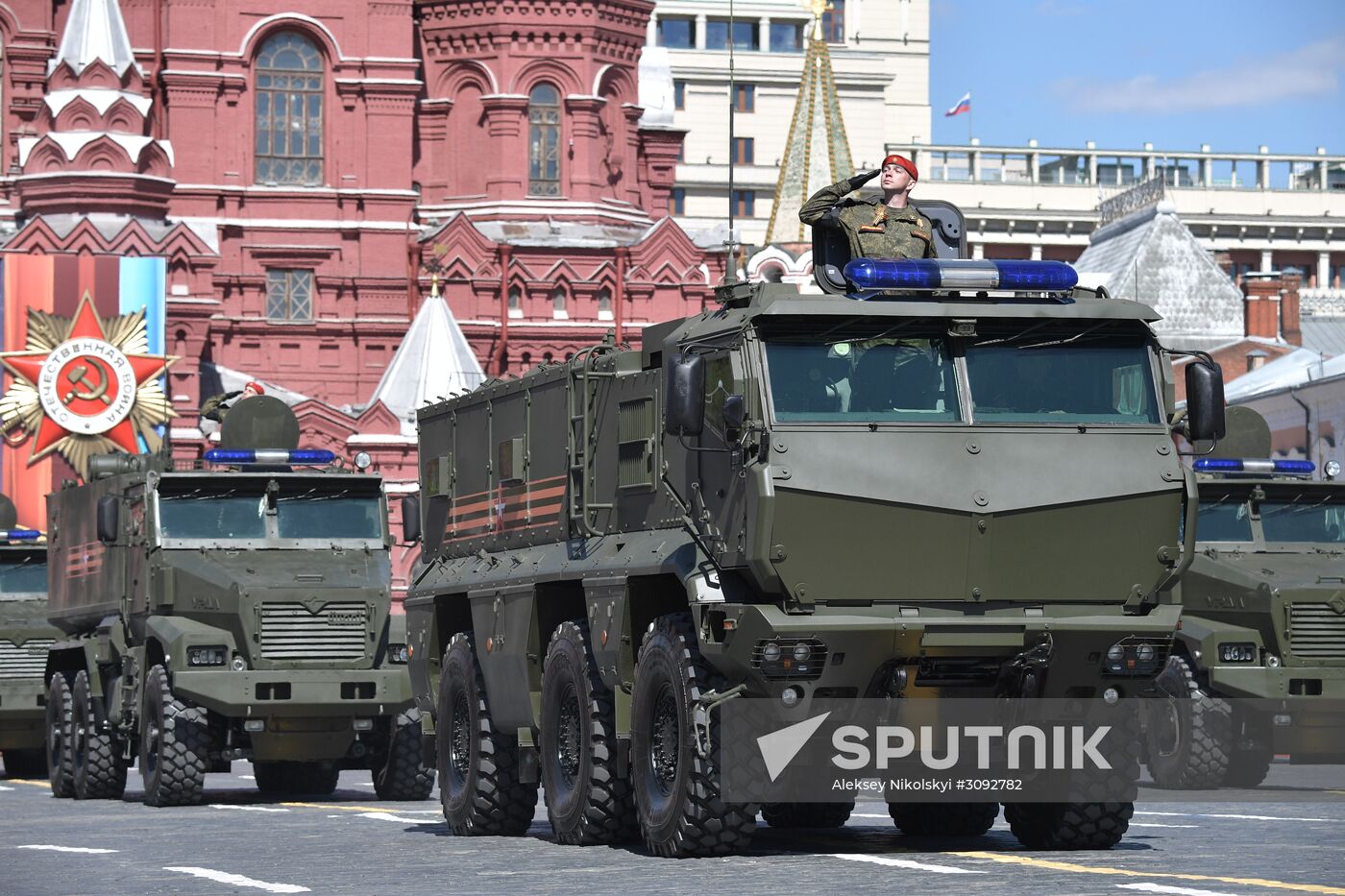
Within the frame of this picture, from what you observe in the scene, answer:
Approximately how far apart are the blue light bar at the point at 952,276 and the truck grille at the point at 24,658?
1977 centimetres

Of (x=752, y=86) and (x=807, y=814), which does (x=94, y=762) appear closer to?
(x=807, y=814)

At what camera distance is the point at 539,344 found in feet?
235

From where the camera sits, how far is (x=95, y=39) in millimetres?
67438

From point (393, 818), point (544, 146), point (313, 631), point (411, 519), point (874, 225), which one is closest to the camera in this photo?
point (874, 225)

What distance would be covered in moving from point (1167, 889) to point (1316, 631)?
1192 centimetres

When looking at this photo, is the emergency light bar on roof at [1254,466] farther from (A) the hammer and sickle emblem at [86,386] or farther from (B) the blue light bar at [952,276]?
(A) the hammer and sickle emblem at [86,386]

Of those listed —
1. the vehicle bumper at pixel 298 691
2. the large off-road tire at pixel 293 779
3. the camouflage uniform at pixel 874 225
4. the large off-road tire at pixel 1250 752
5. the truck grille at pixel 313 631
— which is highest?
the camouflage uniform at pixel 874 225

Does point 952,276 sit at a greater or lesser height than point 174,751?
greater

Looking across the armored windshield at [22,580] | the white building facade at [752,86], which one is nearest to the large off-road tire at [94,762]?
the armored windshield at [22,580]

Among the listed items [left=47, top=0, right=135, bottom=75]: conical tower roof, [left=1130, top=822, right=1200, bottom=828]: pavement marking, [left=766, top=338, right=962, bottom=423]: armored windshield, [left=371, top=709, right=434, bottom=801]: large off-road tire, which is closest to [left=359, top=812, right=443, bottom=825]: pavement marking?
[left=371, top=709, right=434, bottom=801]: large off-road tire

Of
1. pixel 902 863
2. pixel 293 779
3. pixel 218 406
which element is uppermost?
pixel 218 406

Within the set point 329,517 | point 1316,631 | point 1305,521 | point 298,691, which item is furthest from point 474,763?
point 1305,521

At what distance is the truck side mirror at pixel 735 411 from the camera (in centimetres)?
1463

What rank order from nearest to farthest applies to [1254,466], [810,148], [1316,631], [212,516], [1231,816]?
[1231,816], [1316,631], [1254,466], [212,516], [810,148]
